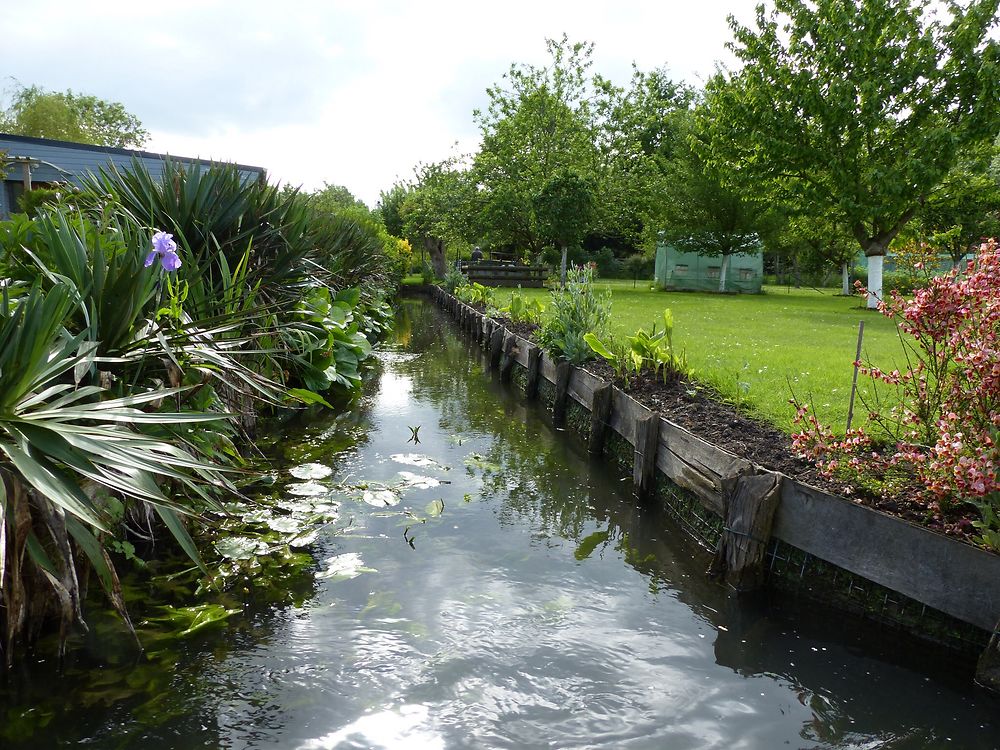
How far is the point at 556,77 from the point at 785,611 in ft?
94.5

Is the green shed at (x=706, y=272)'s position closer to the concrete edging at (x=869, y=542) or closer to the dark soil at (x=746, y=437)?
the dark soil at (x=746, y=437)

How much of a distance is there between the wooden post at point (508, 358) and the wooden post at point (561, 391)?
3.07 metres

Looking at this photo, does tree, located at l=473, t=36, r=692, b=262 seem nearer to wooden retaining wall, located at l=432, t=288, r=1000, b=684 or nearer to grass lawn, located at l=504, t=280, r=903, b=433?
grass lawn, located at l=504, t=280, r=903, b=433

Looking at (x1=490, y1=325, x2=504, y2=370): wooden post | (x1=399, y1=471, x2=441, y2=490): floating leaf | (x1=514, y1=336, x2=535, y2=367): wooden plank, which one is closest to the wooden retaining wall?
(x1=399, y1=471, x2=441, y2=490): floating leaf

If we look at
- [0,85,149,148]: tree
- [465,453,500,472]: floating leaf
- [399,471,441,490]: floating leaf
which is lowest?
[399,471,441,490]: floating leaf

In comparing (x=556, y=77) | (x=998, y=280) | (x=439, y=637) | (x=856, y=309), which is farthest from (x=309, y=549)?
(x=556, y=77)

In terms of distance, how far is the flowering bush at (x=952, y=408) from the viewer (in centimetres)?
322

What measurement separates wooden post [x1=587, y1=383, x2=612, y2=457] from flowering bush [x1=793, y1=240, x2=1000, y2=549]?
2.72 meters

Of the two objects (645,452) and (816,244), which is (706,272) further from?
(645,452)

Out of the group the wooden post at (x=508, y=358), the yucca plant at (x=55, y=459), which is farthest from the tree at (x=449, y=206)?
the yucca plant at (x=55, y=459)

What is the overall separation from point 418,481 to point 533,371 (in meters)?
4.14

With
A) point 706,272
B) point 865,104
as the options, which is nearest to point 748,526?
point 865,104

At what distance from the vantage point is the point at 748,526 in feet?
13.3

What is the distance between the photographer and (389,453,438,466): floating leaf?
21.6 ft
